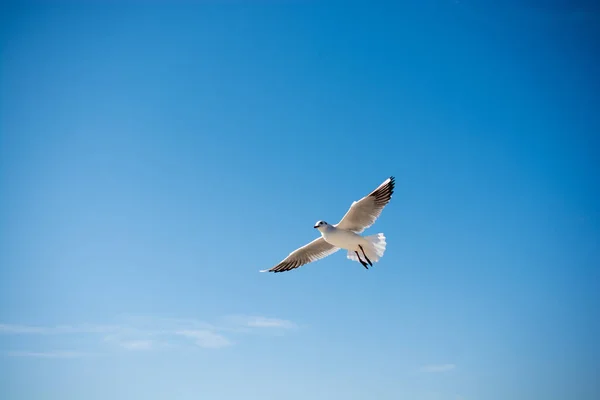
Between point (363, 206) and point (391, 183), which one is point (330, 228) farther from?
point (391, 183)

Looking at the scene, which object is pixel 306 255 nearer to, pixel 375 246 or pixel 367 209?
pixel 375 246

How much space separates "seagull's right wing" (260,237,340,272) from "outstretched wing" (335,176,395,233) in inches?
44.7

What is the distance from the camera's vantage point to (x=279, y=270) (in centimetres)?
1251

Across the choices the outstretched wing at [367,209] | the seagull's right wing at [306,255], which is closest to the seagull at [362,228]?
the outstretched wing at [367,209]

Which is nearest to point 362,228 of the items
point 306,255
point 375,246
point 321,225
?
point 375,246

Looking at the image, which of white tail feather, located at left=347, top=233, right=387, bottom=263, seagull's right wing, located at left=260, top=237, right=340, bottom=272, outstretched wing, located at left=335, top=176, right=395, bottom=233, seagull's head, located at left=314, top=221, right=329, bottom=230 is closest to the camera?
outstretched wing, located at left=335, top=176, right=395, bottom=233

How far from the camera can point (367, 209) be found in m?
10.8

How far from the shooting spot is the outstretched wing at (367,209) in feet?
34.6

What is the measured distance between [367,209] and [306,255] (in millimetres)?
2251

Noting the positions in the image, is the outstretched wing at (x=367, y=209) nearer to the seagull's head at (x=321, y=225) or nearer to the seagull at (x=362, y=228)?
the seagull at (x=362, y=228)

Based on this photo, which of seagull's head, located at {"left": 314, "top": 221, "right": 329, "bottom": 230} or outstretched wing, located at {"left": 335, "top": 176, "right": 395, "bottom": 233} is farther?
seagull's head, located at {"left": 314, "top": 221, "right": 329, "bottom": 230}

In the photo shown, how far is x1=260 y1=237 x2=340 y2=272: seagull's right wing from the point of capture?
12.1m

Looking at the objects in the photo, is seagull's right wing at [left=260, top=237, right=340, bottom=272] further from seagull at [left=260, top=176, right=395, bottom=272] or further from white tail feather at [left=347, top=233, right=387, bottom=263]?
white tail feather at [left=347, top=233, right=387, bottom=263]

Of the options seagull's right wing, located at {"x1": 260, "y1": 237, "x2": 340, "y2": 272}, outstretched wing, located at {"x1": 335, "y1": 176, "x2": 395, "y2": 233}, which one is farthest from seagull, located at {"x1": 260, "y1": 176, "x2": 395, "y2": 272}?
seagull's right wing, located at {"x1": 260, "y1": 237, "x2": 340, "y2": 272}
